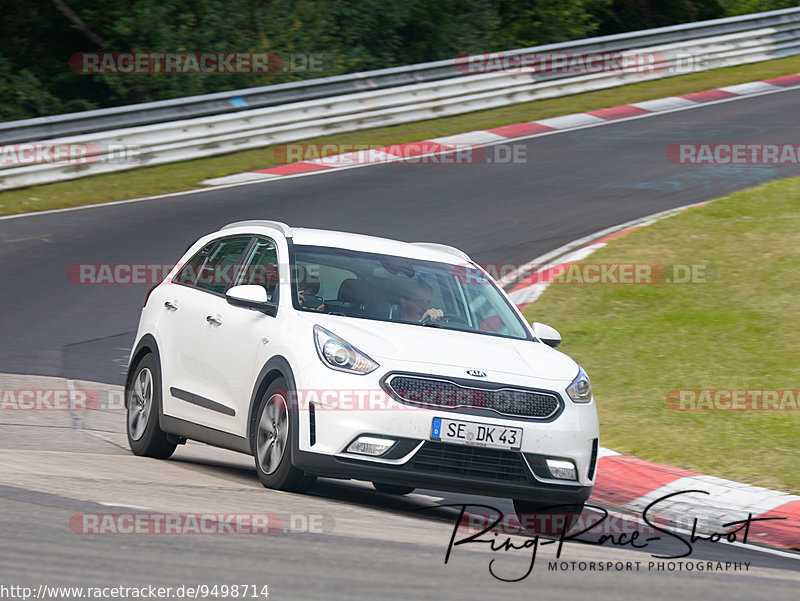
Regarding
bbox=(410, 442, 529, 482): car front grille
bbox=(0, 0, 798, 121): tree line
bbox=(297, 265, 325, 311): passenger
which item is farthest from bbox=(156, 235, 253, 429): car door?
bbox=(0, 0, 798, 121): tree line

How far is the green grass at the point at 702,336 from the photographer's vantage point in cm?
917

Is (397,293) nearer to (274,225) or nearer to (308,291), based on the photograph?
(308,291)

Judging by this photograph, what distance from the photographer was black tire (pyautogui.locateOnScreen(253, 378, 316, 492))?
6945 mm

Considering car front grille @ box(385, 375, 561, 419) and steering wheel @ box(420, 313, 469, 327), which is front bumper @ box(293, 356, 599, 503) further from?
steering wheel @ box(420, 313, 469, 327)

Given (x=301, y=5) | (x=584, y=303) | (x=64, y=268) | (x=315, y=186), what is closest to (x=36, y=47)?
(x=301, y=5)

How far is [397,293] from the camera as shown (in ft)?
25.9

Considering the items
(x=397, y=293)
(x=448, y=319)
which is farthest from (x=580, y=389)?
(x=397, y=293)

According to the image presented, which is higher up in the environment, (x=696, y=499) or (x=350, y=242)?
(x=350, y=242)

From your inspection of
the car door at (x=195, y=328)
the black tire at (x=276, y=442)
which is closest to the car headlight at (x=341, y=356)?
the black tire at (x=276, y=442)

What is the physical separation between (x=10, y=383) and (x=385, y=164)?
11266 millimetres

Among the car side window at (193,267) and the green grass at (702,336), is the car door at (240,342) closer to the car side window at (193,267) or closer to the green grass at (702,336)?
the car side window at (193,267)

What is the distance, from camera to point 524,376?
7102 mm

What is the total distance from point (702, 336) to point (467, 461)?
18.8 ft

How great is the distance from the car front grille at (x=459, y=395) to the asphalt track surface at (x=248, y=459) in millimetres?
649
